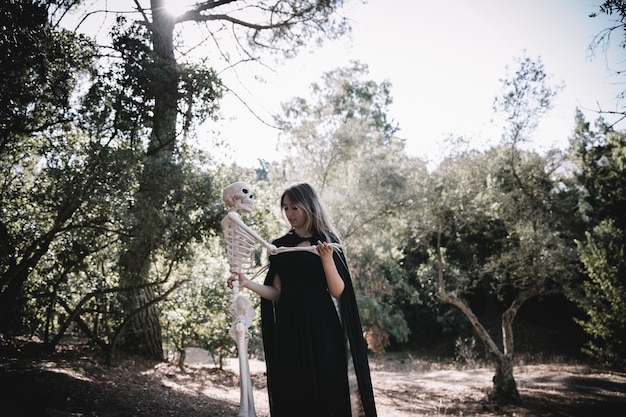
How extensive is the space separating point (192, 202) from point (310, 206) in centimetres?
344

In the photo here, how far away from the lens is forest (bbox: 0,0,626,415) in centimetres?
532

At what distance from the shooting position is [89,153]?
5211 mm

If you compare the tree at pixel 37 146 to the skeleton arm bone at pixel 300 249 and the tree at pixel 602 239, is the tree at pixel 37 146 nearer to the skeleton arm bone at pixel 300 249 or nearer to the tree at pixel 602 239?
the skeleton arm bone at pixel 300 249

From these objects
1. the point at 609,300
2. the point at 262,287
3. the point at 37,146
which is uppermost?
the point at 37,146

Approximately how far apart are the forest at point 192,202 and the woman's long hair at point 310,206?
0.75 meters

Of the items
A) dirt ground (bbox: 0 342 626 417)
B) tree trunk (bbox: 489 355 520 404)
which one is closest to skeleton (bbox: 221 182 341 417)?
dirt ground (bbox: 0 342 626 417)

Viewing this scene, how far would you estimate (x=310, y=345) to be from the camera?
2.99 metres

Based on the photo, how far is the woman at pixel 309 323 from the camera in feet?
9.71

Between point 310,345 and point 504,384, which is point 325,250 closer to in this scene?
point 310,345

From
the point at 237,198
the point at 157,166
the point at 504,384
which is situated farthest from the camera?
the point at 504,384

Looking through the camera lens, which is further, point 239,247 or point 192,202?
point 192,202

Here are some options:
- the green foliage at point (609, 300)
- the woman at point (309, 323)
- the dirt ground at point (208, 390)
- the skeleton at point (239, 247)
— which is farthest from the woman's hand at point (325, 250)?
the green foliage at point (609, 300)

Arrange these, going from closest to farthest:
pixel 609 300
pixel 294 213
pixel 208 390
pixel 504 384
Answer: pixel 294 213 → pixel 208 390 → pixel 504 384 → pixel 609 300

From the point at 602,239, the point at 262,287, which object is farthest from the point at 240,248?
the point at 602,239
